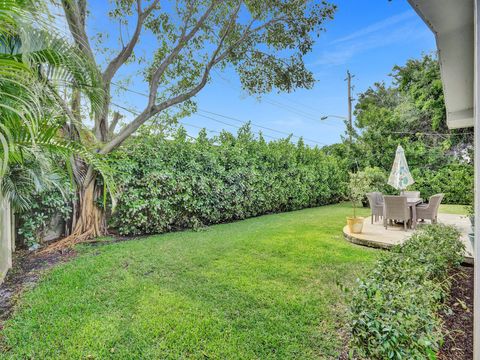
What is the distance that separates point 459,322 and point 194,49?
9.08 metres

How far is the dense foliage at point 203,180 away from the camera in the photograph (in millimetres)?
7141

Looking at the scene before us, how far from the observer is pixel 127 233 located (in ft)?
23.5

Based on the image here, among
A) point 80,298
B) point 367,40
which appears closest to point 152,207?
point 80,298

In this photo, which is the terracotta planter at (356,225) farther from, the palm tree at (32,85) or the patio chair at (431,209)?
the palm tree at (32,85)

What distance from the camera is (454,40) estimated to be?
117 inches

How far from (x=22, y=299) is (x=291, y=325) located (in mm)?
3624

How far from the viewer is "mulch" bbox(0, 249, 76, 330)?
11.8ft

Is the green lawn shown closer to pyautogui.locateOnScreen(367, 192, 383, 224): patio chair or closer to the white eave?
the white eave

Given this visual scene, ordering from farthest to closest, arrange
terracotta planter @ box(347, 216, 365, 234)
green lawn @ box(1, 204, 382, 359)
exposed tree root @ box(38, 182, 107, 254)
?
terracotta planter @ box(347, 216, 365, 234), exposed tree root @ box(38, 182, 107, 254), green lawn @ box(1, 204, 382, 359)

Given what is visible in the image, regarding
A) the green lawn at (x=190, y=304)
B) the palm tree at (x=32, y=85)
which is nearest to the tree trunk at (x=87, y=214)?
the green lawn at (x=190, y=304)

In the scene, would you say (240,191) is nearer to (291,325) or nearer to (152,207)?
(152,207)

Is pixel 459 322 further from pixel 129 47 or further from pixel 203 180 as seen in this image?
pixel 129 47

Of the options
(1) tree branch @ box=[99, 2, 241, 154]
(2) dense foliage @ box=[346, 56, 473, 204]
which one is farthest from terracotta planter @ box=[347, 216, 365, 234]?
(2) dense foliage @ box=[346, 56, 473, 204]

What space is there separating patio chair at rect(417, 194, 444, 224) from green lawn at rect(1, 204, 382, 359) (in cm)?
314
